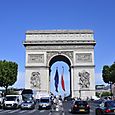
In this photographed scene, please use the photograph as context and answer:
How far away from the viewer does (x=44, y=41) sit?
266ft

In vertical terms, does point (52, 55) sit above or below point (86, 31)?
below

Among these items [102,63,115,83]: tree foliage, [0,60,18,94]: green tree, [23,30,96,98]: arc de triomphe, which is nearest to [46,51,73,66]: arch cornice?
[23,30,96,98]: arc de triomphe

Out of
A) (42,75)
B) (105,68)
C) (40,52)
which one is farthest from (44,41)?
(105,68)

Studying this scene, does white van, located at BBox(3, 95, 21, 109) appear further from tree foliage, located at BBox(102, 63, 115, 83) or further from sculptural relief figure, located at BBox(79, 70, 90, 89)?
tree foliage, located at BBox(102, 63, 115, 83)

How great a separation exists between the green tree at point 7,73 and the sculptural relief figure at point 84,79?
14.6 metres

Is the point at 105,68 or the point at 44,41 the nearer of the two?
the point at 44,41

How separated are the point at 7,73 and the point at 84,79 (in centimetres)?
1698

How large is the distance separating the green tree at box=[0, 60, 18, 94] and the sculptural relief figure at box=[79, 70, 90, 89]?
14616 mm

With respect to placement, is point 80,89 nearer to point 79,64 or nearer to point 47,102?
point 79,64

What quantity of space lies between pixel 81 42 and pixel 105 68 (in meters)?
19.5

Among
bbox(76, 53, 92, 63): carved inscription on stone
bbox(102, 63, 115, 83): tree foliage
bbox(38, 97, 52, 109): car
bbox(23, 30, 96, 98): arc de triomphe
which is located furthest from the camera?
bbox(102, 63, 115, 83): tree foliage

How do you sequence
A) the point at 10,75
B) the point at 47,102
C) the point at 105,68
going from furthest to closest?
the point at 105,68 < the point at 10,75 < the point at 47,102

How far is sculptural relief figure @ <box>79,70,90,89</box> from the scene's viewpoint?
7950 centimetres

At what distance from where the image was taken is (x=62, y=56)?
82125mm
